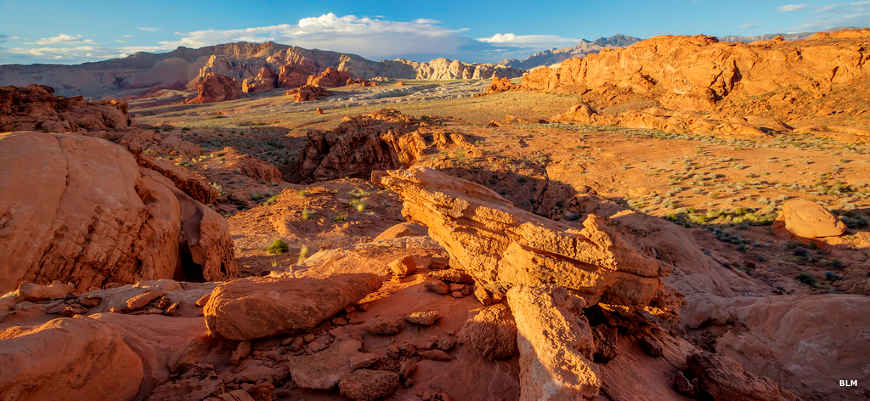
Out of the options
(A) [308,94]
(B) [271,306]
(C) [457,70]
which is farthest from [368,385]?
(C) [457,70]

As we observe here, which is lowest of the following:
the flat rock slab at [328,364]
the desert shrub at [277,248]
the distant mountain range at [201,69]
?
the desert shrub at [277,248]

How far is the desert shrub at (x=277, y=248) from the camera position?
10883mm

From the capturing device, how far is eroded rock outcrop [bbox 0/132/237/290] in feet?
17.7

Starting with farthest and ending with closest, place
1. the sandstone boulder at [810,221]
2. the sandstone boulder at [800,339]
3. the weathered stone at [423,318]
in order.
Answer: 1. the sandstone boulder at [810,221]
2. the sandstone boulder at [800,339]
3. the weathered stone at [423,318]

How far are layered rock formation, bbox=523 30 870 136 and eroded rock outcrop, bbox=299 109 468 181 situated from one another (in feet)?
61.2

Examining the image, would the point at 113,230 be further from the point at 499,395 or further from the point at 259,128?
the point at 259,128

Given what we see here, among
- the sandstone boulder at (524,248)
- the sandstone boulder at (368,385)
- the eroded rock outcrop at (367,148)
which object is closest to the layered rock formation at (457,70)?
the eroded rock outcrop at (367,148)

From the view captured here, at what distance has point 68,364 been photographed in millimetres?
2957

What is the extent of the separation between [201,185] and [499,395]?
12.3 metres

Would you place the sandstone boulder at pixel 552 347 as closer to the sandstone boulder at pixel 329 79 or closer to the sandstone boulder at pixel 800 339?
the sandstone boulder at pixel 800 339

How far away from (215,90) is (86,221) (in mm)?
85269

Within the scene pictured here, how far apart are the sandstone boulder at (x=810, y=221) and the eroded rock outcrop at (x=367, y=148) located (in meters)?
16.0

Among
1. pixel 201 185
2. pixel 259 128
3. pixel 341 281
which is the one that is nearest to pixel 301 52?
pixel 259 128

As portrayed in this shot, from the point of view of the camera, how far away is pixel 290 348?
4.10 m
